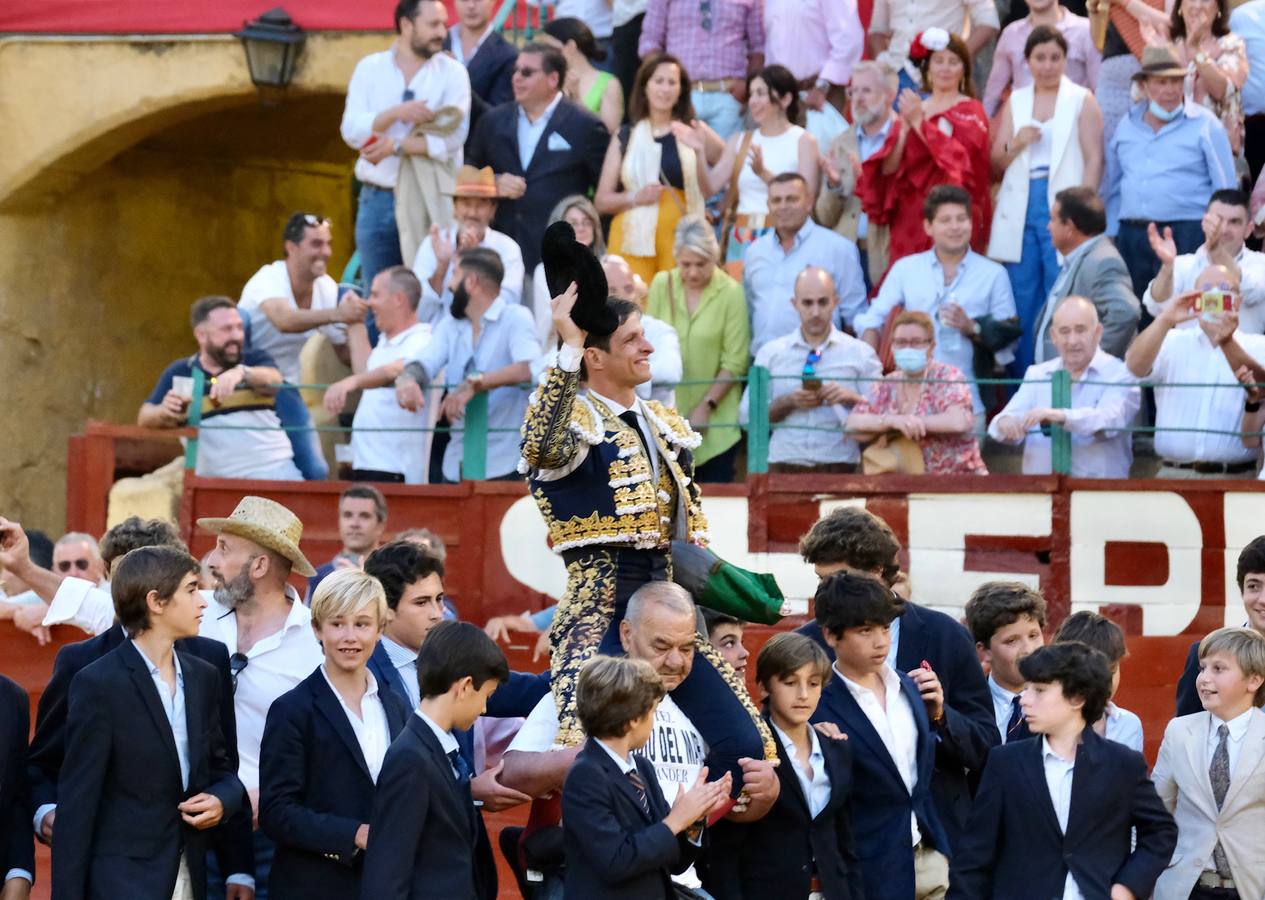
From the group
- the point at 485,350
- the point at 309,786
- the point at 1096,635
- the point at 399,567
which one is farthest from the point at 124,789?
the point at 485,350

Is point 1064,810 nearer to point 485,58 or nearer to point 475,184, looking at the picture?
point 475,184

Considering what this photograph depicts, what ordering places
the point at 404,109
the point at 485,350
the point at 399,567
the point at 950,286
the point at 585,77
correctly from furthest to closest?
the point at 585,77 → the point at 404,109 → the point at 485,350 → the point at 950,286 → the point at 399,567

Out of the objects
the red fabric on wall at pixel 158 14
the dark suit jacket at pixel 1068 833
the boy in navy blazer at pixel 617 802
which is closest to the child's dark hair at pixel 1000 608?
the dark suit jacket at pixel 1068 833

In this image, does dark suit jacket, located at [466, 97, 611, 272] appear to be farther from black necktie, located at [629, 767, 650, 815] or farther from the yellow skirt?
black necktie, located at [629, 767, 650, 815]

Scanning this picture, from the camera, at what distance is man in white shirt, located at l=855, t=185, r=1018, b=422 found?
36.3 ft

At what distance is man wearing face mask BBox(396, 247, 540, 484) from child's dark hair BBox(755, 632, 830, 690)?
15.9ft

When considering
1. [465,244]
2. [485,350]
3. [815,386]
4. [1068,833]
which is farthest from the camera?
[465,244]

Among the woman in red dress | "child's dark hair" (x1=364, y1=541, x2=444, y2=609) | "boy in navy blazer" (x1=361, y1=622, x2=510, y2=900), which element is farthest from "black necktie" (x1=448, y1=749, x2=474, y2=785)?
the woman in red dress

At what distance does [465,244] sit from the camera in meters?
11.9

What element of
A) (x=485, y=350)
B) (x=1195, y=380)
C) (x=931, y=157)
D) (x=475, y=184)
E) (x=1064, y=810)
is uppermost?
(x=931, y=157)

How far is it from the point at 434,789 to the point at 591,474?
985mm

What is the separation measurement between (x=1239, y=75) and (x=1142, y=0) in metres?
0.83

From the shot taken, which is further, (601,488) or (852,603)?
(852,603)

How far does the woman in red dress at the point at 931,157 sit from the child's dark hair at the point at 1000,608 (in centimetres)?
459
